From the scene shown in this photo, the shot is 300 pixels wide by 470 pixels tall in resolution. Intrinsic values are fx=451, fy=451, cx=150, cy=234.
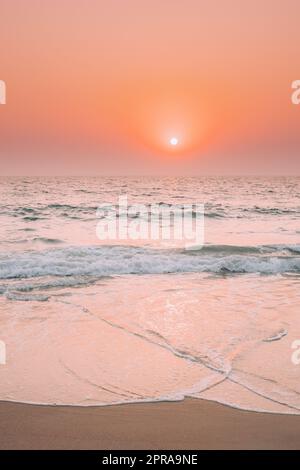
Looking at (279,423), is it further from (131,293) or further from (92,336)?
(131,293)

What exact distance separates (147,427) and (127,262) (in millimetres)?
9929

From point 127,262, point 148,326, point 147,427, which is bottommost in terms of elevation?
point 147,427

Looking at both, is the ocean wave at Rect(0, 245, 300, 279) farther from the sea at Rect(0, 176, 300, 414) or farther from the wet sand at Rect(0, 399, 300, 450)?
the wet sand at Rect(0, 399, 300, 450)

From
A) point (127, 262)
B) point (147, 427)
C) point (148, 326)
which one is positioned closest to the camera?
point (147, 427)

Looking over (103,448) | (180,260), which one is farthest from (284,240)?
(103,448)

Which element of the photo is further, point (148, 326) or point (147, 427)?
point (148, 326)

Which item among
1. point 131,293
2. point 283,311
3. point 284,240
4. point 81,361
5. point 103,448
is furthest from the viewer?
point 284,240

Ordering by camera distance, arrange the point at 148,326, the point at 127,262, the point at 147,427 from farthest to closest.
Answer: the point at 127,262
the point at 148,326
the point at 147,427

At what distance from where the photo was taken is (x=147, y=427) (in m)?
4.00

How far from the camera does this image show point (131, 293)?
996 centimetres

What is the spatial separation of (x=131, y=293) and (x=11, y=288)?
2.87 m

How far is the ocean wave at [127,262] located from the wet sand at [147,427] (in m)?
8.26

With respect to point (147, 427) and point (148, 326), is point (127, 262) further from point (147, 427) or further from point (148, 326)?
point (147, 427)

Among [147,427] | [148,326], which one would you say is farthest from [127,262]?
[147,427]
